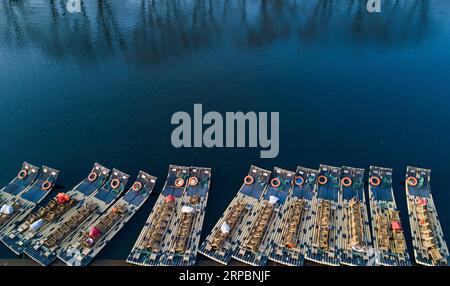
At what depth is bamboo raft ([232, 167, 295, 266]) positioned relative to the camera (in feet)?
236

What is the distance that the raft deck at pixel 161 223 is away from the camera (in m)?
71.5

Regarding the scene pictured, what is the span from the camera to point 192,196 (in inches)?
3346

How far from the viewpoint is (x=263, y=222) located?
77812mm

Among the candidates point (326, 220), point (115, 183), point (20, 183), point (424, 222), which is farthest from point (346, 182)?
point (20, 183)

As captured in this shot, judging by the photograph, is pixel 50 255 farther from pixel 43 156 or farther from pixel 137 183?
pixel 43 156

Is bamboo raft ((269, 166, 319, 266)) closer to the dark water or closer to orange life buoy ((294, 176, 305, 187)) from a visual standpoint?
orange life buoy ((294, 176, 305, 187))

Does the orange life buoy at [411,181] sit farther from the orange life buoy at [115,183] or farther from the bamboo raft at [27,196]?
the bamboo raft at [27,196]

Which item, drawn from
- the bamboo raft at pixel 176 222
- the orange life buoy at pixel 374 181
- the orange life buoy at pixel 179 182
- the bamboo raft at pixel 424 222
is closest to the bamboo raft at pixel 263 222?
the bamboo raft at pixel 176 222

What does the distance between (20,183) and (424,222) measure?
3935 inches

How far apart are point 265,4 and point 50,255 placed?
6942 inches

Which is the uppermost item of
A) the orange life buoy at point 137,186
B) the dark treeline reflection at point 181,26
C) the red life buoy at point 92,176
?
the dark treeline reflection at point 181,26

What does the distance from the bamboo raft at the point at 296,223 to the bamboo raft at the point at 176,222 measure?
1806cm

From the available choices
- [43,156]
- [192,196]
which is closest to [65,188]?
[43,156]

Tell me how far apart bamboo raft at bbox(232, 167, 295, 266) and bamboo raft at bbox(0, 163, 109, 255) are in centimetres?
3982
